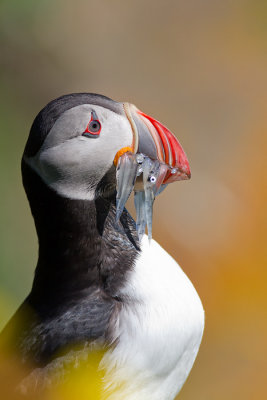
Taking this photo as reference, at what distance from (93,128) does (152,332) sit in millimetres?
708

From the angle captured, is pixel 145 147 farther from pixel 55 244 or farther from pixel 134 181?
pixel 55 244

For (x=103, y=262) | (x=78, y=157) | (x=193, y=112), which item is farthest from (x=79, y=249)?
(x=193, y=112)

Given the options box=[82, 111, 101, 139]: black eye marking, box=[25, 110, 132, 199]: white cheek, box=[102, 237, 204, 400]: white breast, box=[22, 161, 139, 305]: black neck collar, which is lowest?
box=[102, 237, 204, 400]: white breast

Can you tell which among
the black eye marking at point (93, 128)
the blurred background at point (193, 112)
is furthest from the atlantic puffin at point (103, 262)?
the blurred background at point (193, 112)

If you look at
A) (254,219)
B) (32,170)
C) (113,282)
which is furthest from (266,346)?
(32,170)

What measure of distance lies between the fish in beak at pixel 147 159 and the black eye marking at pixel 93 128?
10 centimetres

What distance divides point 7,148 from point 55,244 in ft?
9.08

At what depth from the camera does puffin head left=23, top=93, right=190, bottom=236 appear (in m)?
2.17

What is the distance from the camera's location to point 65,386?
7.38 ft

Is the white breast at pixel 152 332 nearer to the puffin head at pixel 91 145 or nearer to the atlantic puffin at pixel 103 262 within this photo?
the atlantic puffin at pixel 103 262

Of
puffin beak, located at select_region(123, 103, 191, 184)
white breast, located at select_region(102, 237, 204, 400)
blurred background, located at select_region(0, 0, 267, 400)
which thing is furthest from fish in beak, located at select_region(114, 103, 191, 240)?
blurred background, located at select_region(0, 0, 267, 400)

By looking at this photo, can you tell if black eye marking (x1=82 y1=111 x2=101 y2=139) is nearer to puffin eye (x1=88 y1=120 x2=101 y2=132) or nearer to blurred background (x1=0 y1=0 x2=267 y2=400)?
puffin eye (x1=88 y1=120 x2=101 y2=132)

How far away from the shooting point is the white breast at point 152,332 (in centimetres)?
231

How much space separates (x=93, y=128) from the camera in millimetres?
2197
